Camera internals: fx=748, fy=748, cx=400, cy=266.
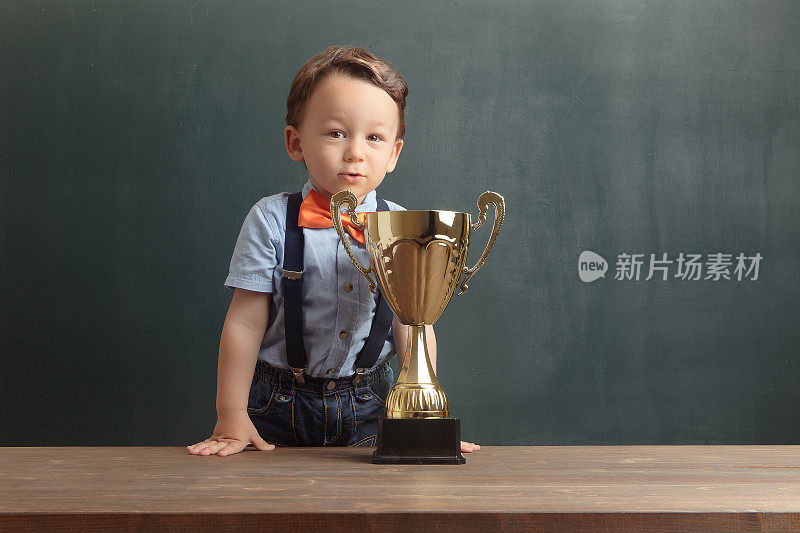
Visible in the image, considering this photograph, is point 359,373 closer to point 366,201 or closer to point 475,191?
point 366,201

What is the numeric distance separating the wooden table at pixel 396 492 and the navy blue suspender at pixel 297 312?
10.7 inches

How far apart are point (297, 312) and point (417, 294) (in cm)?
29

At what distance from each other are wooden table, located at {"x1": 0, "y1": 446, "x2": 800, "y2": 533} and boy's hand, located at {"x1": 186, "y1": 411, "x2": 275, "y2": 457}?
48mm

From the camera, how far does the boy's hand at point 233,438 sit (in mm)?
946

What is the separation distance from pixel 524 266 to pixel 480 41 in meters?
0.53

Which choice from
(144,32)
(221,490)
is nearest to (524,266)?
(144,32)

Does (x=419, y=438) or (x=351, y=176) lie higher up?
(x=351, y=176)

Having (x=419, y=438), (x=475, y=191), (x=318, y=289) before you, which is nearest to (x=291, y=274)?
(x=318, y=289)

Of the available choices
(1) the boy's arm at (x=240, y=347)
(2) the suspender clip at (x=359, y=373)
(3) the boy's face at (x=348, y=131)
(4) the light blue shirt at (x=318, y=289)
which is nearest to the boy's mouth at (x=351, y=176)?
(3) the boy's face at (x=348, y=131)

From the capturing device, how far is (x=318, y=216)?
1158 mm

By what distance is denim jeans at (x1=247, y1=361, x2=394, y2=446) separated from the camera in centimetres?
120

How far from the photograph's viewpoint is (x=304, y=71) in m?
1.11

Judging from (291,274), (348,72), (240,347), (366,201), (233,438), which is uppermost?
(348,72)

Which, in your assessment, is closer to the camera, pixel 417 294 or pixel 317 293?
pixel 417 294
